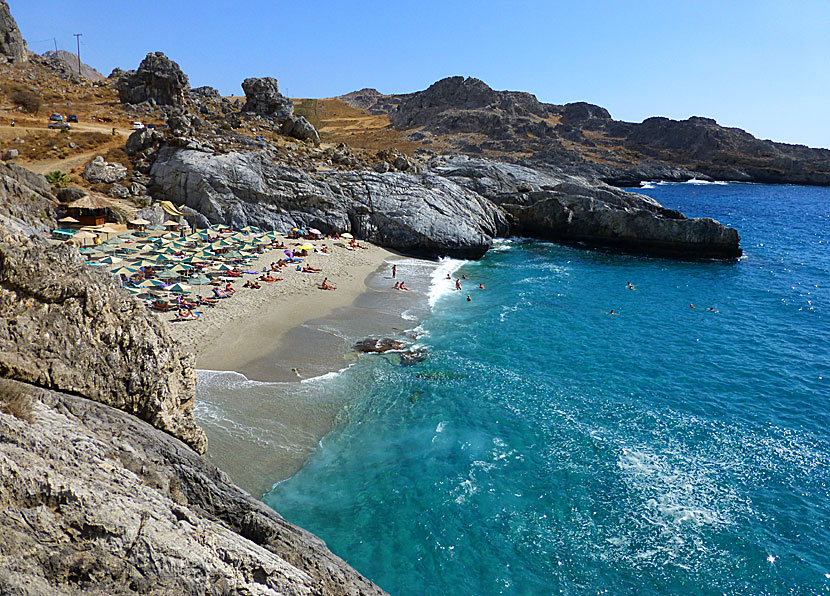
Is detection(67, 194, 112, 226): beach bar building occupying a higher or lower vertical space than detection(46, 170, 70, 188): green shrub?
lower

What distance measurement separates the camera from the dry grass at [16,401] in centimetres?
455

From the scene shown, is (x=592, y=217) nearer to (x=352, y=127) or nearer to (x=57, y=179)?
(x=57, y=179)

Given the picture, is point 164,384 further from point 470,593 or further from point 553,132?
point 553,132

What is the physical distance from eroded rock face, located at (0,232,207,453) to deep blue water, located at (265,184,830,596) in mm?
8084

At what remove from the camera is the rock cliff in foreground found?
3.96 metres

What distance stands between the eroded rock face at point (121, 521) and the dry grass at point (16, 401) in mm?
56

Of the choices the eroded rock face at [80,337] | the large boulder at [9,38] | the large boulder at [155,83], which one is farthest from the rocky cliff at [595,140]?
the eroded rock face at [80,337]

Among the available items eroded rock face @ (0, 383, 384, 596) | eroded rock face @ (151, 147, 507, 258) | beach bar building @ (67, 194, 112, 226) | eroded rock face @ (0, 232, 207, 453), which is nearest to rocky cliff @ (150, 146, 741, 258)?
eroded rock face @ (151, 147, 507, 258)

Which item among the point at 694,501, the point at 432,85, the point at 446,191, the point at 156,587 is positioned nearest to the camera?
the point at 156,587

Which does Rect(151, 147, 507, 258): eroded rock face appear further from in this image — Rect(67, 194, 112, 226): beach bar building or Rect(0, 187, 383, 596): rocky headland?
Rect(0, 187, 383, 596): rocky headland

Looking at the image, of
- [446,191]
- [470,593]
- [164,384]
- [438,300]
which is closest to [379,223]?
[446,191]

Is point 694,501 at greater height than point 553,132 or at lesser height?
lesser

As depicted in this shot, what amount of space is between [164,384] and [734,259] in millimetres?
53100

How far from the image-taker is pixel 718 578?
12.7 meters
